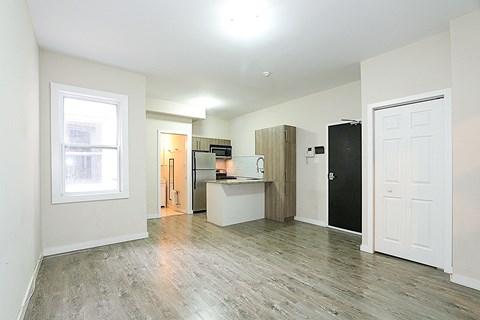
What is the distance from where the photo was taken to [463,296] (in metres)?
2.21

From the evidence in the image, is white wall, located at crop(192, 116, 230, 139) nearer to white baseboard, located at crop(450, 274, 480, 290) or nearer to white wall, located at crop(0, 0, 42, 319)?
white wall, located at crop(0, 0, 42, 319)

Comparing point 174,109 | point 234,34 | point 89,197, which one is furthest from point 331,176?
point 89,197

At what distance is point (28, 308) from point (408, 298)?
3.43 metres

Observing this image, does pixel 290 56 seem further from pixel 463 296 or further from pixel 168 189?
pixel 168 189

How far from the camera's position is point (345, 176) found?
4492 mm

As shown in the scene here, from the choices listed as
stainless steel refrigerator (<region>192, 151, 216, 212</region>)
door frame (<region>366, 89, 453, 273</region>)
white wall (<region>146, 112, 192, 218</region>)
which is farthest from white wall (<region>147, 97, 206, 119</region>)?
door frame (<region>366, 89, 453, 273</region>)

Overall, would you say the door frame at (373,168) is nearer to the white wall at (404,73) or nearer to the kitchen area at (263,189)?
the white wall at (404,73)

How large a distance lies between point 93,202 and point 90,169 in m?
0.52

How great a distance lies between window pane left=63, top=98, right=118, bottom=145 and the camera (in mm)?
3480

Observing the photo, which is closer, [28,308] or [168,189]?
[28,308]

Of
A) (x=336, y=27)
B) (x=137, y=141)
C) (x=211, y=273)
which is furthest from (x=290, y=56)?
(x=211, y=273)

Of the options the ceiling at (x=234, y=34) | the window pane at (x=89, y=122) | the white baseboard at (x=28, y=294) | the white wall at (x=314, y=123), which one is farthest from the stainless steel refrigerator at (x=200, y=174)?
the white baseboard at (x=28, y=294)

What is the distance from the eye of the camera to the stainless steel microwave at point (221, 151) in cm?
705

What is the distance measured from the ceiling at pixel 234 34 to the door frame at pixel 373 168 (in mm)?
735
